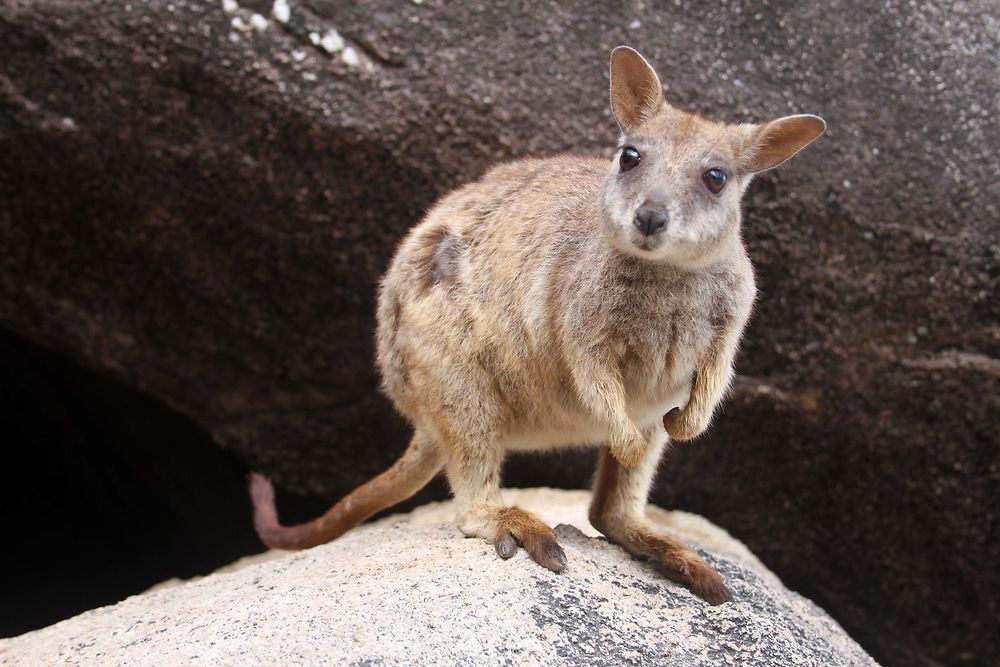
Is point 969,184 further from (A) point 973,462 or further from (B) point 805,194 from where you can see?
(A) point 973,462

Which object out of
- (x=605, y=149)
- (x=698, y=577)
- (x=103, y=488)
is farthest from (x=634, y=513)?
(x=103, y=488)

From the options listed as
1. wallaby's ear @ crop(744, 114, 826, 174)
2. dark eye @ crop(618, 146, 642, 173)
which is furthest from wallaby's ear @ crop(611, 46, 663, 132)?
wallaby's ear @ crop(744, 114, 826, 174)

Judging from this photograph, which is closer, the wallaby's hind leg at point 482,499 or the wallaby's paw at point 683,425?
the wallaby's paw at point 683,425

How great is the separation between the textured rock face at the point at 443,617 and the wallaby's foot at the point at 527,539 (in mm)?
45

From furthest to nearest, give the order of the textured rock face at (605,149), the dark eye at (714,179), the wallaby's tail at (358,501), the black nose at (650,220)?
1. the textured rock face at (605,149)
2. the wallaby's tail at (358,501)
3. the dark eye at (714,179)
4. the black nose at (650,220)

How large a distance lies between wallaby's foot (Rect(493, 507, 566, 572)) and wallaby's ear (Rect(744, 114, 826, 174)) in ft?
4.62

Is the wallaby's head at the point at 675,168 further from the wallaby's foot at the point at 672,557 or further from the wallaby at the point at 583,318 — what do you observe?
the wallaby's foot at the point at 672,557

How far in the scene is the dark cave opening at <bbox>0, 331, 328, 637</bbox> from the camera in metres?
6.11

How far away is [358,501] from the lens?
4.35m

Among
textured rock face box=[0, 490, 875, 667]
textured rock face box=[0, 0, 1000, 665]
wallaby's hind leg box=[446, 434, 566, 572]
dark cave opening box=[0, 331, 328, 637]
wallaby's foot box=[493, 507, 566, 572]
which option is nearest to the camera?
textured rock face box=[0, 490, 875, 667]

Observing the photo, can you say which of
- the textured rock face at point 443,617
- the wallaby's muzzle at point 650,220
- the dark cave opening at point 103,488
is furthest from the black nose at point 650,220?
the dark cave opening at point 103,488

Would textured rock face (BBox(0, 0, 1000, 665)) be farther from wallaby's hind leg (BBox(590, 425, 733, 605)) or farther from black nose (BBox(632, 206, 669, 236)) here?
black nose (BBox(632, 206, 669, 236))

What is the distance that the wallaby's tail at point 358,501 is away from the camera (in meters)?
4.26

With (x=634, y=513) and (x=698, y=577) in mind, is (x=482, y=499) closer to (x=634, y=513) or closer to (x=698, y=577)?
(x=634, y=513)
